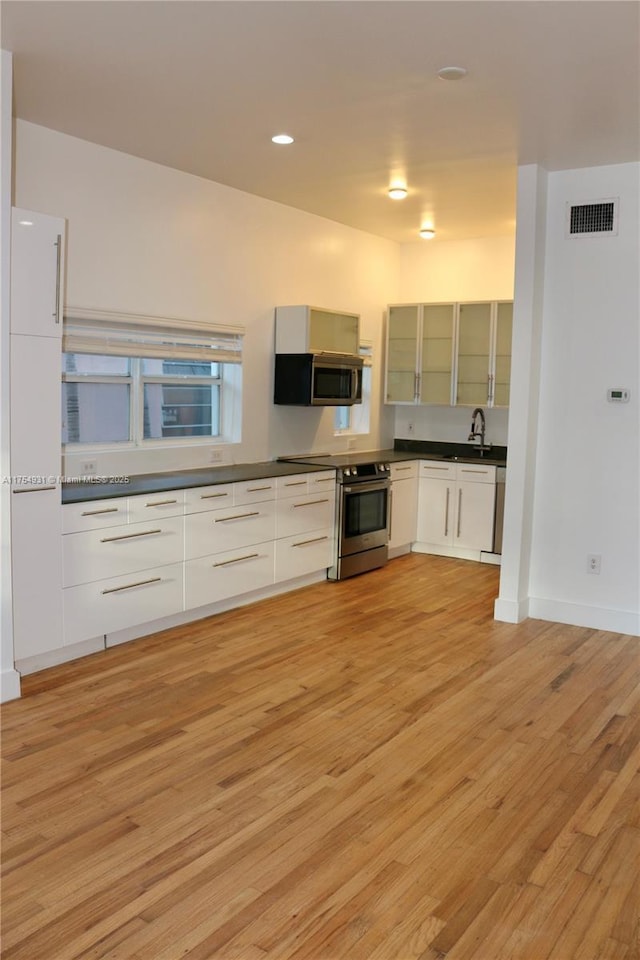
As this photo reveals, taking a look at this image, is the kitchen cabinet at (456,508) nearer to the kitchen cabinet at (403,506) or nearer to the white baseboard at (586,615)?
the kitchen cabinet at (403,506)

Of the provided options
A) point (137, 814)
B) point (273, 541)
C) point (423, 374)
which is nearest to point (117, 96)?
point (273, 541)

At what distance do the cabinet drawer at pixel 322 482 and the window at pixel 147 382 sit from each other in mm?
659

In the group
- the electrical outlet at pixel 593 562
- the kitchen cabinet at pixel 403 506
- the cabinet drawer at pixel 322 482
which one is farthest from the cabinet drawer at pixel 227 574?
the electrical outlet at pixel 593 562

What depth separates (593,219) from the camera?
505 centimetres

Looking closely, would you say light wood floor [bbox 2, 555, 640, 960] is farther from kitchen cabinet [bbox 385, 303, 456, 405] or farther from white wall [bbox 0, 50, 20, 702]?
kitchen cabinet [bbox 385, 303, 456, 405]

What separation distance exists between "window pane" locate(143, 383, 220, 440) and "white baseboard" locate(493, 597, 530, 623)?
7.80 ft

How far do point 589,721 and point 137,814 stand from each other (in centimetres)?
210

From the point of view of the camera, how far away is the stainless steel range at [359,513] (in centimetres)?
620

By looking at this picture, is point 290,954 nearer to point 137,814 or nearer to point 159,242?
point 137,814

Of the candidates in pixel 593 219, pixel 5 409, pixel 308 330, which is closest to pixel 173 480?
pixel 5 409

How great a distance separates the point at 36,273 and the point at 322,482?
2.76m

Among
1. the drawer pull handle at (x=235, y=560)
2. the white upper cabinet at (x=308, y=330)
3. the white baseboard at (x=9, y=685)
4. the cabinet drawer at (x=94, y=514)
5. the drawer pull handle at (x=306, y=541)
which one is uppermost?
the white upper cabinet at (x=308, y=330)

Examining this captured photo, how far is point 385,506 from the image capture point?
6.69m

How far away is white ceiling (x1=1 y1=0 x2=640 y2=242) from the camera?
3.06m
